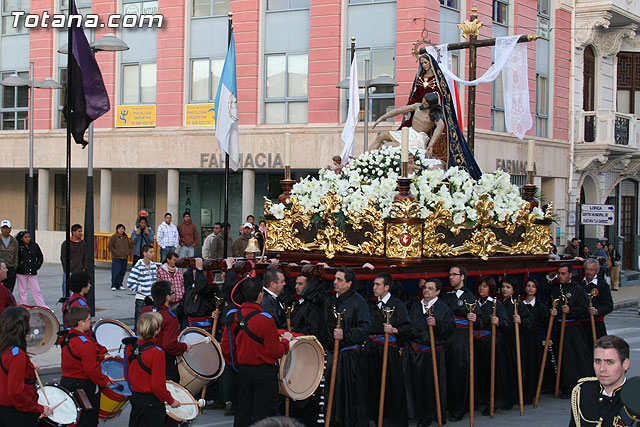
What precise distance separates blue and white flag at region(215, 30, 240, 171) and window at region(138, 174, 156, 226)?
13.7m

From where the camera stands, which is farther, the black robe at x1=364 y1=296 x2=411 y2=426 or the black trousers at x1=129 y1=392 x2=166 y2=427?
the black robe at x1=364 y1=296 x2=411 y2=426

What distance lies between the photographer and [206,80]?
2731cm

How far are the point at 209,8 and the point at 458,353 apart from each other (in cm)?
1938

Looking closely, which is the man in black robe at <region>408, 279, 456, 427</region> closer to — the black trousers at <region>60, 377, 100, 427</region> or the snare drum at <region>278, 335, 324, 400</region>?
the snare drum at <region>278, 335, 324, 400</region>

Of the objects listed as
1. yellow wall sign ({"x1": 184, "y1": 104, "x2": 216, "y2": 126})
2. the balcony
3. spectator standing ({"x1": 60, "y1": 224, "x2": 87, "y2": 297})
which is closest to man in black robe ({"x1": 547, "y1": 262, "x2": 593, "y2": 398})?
spectator standing ({"x1": 60, "y1": 224, "x2": 87, "y2": 297})

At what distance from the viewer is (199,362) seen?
9.09 m

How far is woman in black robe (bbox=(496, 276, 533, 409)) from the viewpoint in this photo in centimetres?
1085

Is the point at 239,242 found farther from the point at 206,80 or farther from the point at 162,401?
the point at 162,401

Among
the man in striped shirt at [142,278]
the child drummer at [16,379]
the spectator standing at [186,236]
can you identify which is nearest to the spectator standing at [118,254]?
the spectator standing at [186,236]

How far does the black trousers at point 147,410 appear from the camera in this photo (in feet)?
23.9

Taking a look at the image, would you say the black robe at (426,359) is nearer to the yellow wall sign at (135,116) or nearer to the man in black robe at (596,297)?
the man in black robe at (596,297)

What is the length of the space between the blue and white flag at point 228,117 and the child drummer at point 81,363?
31.4 feet

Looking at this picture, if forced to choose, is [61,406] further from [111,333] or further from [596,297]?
[596,297]

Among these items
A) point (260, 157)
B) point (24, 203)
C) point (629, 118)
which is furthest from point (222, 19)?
point (629, 118)
